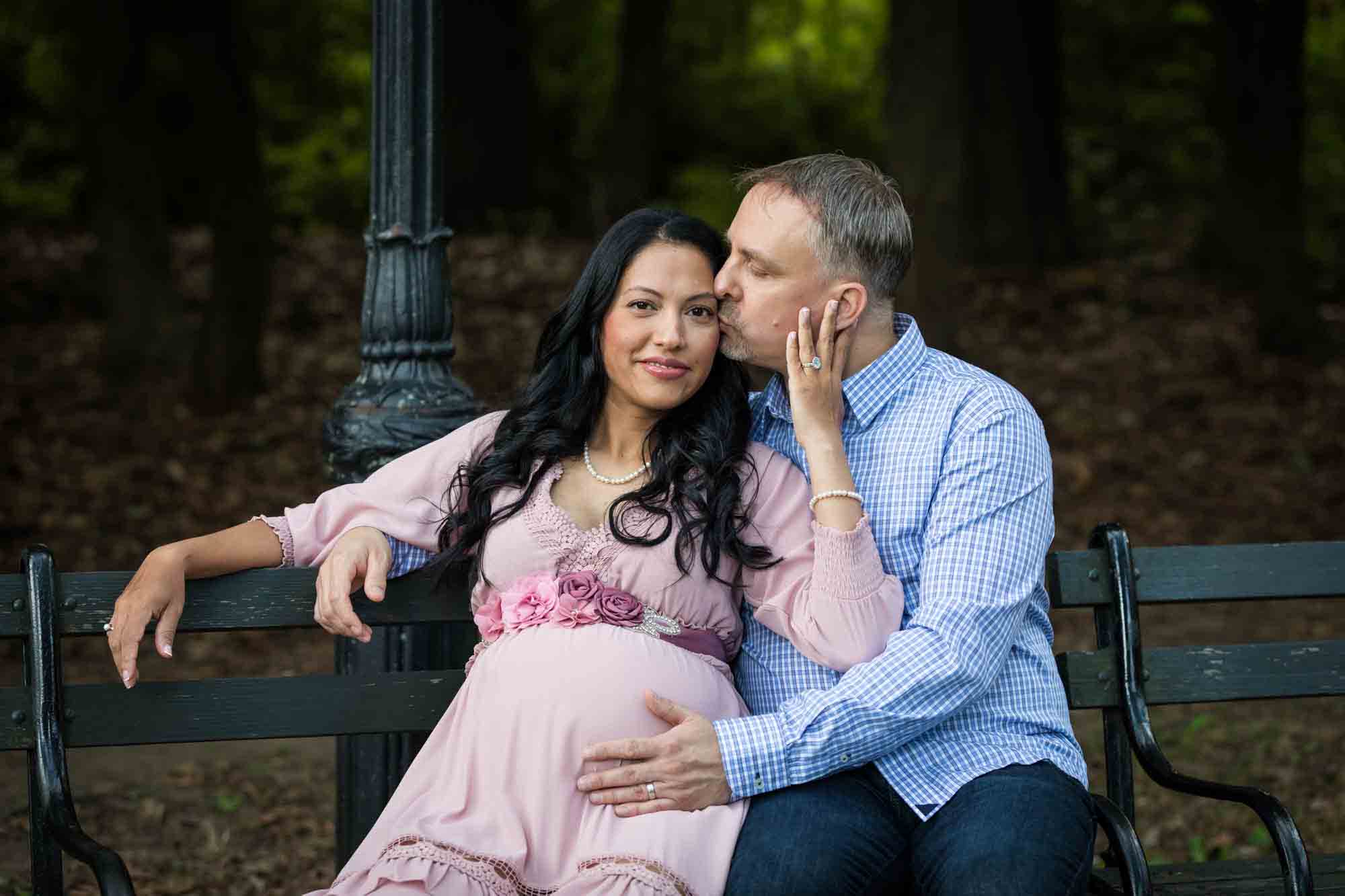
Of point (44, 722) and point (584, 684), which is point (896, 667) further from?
point (44, 722)

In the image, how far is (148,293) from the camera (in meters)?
12.5

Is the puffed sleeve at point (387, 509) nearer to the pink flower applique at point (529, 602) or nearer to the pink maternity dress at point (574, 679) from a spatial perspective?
the pink maternity dress at point (574, 679)

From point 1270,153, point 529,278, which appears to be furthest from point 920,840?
point 529,278

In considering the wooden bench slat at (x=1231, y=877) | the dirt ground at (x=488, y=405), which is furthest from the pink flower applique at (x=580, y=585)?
the dirt ground at (x=488, y=405)

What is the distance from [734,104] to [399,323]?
18724 millimetres

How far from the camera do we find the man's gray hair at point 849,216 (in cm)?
375

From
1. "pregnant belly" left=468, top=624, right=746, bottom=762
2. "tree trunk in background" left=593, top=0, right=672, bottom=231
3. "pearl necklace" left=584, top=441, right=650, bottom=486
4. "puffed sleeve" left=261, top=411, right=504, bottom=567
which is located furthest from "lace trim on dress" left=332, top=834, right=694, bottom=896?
"tree trunk in background" left=593, top=0, right=672, bottom=231

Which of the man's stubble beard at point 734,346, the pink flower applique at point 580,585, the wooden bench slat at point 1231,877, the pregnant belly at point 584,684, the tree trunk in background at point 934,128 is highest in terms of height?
the tree trunk in background at point 934,128

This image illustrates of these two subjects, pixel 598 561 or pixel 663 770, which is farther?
pixel 598 561

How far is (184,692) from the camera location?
381 cm

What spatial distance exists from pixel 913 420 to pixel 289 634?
6414 mm

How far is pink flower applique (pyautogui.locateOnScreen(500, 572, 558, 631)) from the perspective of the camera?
3619 millimetres

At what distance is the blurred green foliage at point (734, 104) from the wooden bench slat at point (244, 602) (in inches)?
584

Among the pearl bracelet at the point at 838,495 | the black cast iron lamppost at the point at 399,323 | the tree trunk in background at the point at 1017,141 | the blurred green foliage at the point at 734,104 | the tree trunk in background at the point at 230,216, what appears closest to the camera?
the pearl bracelet at the point at 838,495
